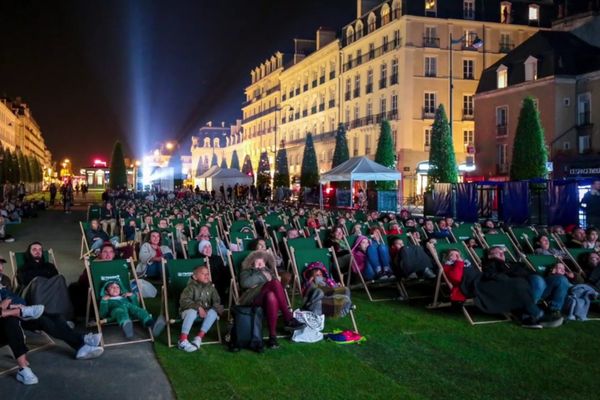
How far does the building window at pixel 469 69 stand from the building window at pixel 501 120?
8251 mm

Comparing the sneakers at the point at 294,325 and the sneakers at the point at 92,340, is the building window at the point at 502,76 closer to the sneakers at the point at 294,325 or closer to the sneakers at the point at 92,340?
the sneakers at the point at 294,325

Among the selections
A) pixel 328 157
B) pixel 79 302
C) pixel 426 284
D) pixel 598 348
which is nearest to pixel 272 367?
pixel 79 302

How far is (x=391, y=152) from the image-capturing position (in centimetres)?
3362

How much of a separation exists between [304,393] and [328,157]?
5170 centimetres

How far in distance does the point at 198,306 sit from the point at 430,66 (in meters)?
40.6

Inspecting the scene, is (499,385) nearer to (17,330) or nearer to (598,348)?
(598,348)

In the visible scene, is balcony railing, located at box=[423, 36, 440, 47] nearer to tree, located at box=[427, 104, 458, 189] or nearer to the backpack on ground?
tree, located at box=[427, 104, 458, 189]

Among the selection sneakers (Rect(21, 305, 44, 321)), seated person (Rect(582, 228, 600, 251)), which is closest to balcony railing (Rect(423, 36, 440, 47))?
seated person (Rect(582, 228, 600, 251))

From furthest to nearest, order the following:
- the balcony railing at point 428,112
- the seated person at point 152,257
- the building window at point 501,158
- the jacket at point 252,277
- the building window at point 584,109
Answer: the balcony railing at point 428,112, the building window at point 501,158, the building window at point 584,109, the seated person at point 152,257, the jacket at point 252,277

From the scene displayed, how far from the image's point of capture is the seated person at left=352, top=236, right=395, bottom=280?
9.52m

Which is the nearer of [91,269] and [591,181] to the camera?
[91,269]

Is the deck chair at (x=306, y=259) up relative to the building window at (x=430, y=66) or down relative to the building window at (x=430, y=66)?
down

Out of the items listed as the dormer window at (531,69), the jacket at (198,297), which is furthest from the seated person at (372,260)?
the dormer window at (531,69)

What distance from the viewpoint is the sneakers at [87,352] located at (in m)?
6.21
